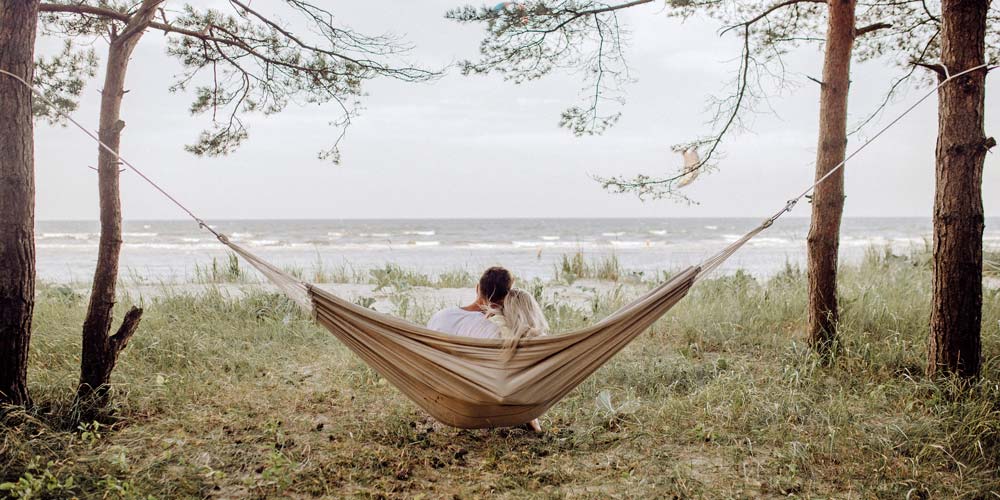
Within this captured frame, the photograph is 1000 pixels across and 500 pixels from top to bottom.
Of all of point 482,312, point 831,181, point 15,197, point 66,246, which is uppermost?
point 831,181

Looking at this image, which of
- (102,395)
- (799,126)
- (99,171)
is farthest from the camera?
(799,126)

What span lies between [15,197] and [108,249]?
457mm

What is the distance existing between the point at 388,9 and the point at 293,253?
5.83 metres

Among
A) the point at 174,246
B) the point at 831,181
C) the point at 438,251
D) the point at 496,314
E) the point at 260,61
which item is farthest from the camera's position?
the point at 174,246

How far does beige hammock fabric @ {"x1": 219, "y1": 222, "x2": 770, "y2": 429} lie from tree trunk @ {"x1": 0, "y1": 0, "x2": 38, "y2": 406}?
2.31ft

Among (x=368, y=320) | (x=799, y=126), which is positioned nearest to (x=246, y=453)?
(x=368, y=320)

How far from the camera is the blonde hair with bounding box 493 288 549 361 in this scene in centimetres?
211

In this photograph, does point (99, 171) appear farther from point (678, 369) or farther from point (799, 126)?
point (799, 126)

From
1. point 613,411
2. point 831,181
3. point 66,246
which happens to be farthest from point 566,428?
point 66,246

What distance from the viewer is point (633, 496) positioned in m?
1.92

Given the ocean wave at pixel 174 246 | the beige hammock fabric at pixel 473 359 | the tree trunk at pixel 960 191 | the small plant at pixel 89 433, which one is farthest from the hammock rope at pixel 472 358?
the ocean wave at pixel 174 246

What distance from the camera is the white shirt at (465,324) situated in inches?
94.8

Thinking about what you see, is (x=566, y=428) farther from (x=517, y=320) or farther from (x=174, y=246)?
(x=174, y=246)

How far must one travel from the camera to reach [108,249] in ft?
8.43
